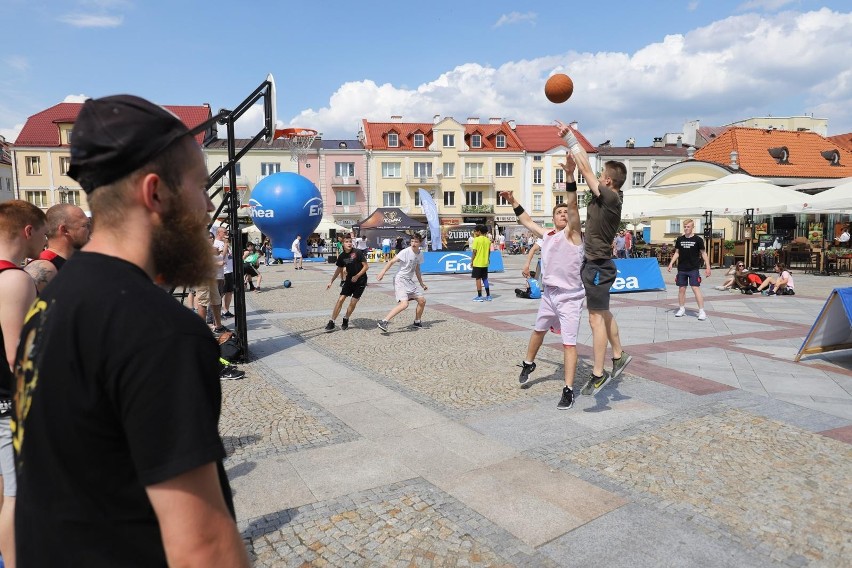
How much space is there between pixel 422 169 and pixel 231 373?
49345 millimetres

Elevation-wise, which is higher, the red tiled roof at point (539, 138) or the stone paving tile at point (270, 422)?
the red tiled roof at point (539, 138)

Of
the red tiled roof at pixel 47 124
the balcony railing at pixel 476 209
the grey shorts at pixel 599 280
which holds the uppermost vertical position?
the red tiled roof at pixel 47 124

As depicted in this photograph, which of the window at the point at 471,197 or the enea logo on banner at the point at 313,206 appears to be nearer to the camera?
the enea logo on banner at the point at 313,206

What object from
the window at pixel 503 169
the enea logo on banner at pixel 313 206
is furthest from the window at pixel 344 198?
the enea logo on banner at pixel 313 206

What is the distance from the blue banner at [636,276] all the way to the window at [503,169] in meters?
41.9

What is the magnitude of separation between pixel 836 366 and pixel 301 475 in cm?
665

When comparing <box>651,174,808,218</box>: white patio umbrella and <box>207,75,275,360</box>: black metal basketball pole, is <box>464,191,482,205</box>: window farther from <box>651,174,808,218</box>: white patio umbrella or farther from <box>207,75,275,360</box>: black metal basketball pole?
<box>207,75,275,360</box>: black metal basketball pole

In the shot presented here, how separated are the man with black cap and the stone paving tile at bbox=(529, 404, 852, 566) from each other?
3209mm

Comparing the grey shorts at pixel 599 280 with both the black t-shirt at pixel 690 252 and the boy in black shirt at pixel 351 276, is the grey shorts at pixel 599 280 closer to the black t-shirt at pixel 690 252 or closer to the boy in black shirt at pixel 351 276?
the boy in black shirt at pixel 351 276

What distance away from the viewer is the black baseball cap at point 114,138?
3.72 ft

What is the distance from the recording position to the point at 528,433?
4.91 meters

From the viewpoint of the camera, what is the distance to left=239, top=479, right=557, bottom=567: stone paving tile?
10.1ft

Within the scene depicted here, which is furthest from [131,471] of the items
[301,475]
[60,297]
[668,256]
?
[668,256]

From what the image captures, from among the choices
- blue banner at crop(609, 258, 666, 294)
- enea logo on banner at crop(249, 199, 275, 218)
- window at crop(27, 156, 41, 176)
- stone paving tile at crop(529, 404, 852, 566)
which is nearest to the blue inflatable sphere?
enea logo on banner at crop(249, 199, 275, 218)
